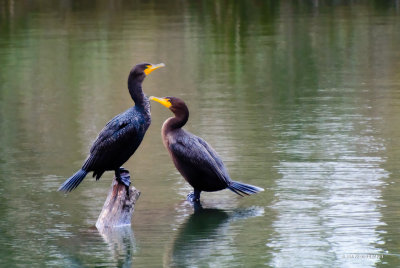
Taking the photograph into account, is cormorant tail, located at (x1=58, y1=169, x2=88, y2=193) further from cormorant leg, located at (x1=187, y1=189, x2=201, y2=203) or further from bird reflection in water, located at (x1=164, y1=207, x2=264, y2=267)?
cormorant leg, located at (x1=187, y1=189, x2=201, y2=203)

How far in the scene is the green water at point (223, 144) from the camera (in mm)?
8781

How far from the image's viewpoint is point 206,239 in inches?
359

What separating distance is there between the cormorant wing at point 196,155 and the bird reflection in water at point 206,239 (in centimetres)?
36

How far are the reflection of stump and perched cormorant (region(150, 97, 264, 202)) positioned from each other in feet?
2.72

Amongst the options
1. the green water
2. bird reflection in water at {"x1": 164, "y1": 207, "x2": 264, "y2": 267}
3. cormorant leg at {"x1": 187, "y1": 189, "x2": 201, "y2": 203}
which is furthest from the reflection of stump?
cormorant leg at {"x1": 187, "y1": 189, "x2": 201, "y2": 203}

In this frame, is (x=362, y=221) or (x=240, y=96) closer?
(x=362, y=221)

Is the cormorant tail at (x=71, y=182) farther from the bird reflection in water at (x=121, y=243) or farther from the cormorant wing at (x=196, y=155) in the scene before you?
the cormorant wing at (x=196, y=155)

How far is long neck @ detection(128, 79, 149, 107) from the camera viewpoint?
30.7ft

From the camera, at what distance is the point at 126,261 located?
837 cm

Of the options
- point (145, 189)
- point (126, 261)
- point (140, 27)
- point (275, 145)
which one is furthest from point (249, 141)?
point (140, 27)

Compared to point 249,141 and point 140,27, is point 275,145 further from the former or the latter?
point 140,27

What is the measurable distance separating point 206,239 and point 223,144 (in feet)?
12.7

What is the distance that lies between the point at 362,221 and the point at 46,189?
132 inches

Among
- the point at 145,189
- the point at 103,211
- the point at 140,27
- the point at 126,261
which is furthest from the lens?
the point at 140,27
